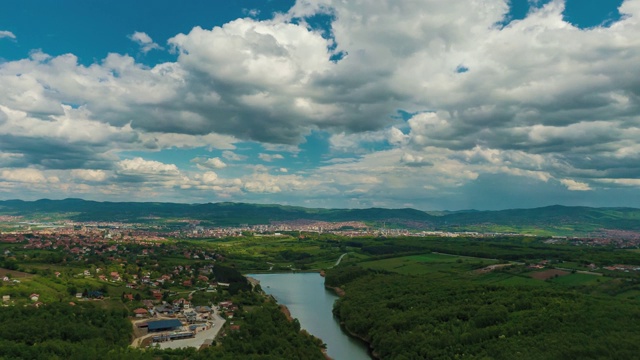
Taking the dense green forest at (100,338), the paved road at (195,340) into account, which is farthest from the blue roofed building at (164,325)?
the dense green forest at (100,338)

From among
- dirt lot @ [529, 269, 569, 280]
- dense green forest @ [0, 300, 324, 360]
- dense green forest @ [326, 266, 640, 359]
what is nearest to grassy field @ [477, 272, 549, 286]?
dirt lot @ [529, 269, 569, 280]

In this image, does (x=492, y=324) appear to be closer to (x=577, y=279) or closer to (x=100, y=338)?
(x=100, y=338)

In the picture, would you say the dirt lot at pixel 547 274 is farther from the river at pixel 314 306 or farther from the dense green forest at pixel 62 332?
the dense green forest at pixel 62 332

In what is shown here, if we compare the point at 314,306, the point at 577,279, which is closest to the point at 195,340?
the point at 314,306

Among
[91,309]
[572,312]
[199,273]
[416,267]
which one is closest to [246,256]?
[199,273]

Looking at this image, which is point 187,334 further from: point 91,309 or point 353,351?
point 353,351

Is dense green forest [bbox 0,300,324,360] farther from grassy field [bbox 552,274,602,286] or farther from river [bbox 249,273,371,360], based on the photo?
grassy field [bbox 552,274,602,286]
